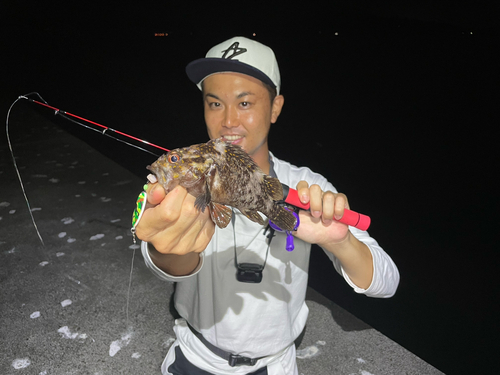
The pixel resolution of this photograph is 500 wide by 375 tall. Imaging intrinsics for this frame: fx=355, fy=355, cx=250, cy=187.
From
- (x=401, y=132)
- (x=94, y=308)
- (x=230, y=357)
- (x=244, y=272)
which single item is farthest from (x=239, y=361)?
(x=401, y=132)

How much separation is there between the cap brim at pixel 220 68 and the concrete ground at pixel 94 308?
3.64ft

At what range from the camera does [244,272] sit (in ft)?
5.74

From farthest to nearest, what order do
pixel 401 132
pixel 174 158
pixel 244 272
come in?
pixel 401 132
pixel 244 272
pixel 174 158

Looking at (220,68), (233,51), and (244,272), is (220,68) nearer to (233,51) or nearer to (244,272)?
(233,51)

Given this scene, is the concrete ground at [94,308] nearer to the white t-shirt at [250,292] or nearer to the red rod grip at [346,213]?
the white t-shirt at [250,292]

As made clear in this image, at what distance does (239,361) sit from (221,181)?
1.12 metres

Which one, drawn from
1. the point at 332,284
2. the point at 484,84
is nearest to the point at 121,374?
the point at 332,284

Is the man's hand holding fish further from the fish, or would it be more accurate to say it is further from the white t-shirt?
the white t-shirt

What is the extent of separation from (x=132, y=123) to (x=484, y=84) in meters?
5.27

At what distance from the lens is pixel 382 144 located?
4.20 m

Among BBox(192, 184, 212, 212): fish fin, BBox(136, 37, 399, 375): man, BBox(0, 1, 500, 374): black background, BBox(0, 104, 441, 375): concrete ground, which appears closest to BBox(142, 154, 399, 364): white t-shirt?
BBox(136, 37, 399, 375): man

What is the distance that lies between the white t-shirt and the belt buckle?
3cm

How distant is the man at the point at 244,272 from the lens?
1745mm

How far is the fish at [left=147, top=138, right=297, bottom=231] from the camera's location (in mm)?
1180
